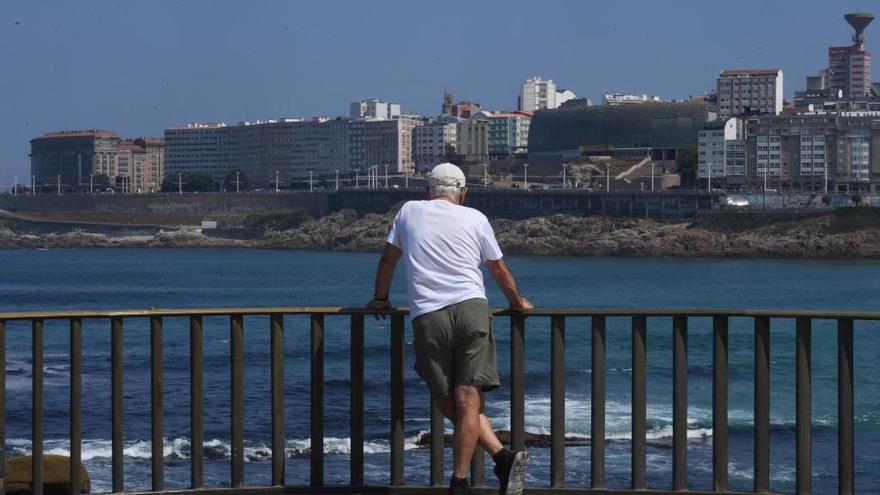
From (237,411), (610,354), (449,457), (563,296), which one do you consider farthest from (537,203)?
(237,411)

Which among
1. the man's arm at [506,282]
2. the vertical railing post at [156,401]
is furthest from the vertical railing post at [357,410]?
the vertical railing post at [156,401]

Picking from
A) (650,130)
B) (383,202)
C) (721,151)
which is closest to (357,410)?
(383,202)

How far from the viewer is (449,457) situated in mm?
18281

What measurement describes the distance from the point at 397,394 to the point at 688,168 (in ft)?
556

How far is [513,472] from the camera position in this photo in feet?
26.1

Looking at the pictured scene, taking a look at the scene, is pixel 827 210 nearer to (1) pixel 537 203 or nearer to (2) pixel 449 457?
(1) pixel 537 203

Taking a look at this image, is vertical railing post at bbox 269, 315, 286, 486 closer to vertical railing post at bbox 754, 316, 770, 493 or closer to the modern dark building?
vertical railing post at bbox 754, 316, 770, 493

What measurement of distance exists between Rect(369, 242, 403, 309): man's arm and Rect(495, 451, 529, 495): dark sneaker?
1032 mm

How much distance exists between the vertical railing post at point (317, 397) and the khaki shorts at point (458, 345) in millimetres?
887

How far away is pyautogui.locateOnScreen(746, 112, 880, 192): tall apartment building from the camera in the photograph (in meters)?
162

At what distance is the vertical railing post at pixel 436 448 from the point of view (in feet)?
27.7

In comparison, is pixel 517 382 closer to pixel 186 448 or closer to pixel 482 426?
pixel 482 426

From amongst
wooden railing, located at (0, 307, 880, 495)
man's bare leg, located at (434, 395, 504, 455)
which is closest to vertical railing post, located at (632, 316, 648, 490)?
wooden railing, located at (0, 307, 880, 495)

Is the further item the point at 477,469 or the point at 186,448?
the point at 186,448
